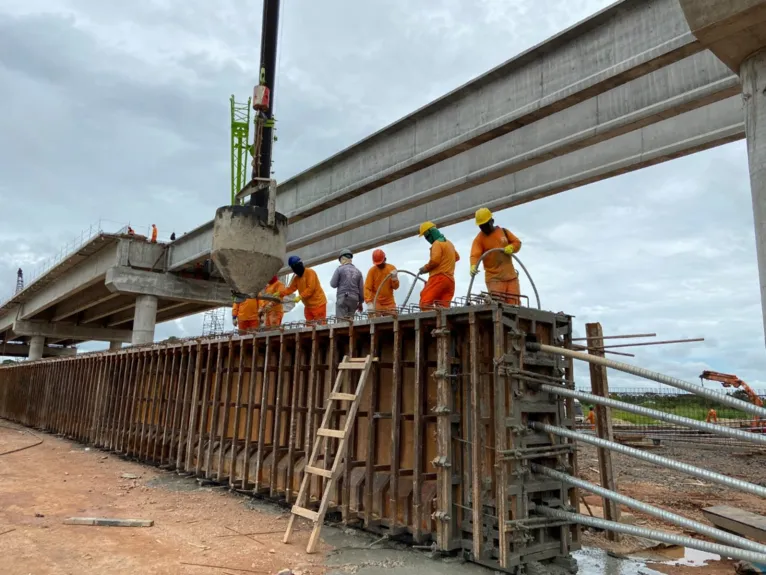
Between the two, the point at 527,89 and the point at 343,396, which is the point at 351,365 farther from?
the point at 527,89

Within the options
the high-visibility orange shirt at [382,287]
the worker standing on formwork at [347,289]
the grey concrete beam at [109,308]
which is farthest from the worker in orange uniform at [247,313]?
the grey concrete beam at [109,308]

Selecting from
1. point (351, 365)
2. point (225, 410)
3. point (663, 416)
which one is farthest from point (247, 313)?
point (663, 416)

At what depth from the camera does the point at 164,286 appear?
25781 millimetres

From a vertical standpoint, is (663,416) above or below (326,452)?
above

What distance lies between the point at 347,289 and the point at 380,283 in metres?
1.10

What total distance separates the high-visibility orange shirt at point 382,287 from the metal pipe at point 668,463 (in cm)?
454

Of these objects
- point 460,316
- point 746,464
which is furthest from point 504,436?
point 746,464

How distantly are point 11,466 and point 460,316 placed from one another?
1223cm

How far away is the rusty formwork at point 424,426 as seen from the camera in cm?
620

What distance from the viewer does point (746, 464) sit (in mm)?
17438

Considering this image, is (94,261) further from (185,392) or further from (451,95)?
(451,95)

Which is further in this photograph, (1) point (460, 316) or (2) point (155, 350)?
(2) point (155, 350)

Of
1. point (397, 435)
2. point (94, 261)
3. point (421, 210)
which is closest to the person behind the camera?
point (397, 435)

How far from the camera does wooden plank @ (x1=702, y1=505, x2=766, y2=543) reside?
7.46m
